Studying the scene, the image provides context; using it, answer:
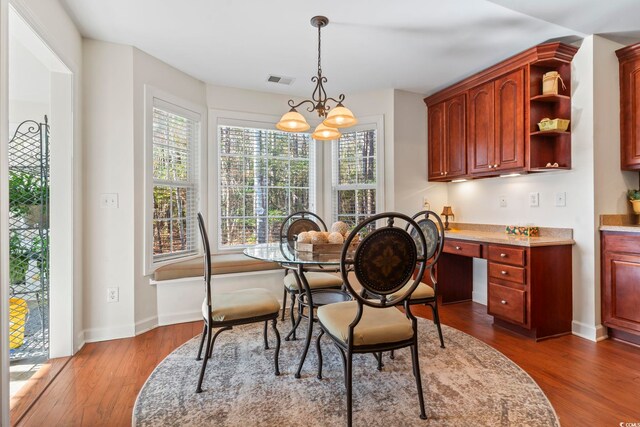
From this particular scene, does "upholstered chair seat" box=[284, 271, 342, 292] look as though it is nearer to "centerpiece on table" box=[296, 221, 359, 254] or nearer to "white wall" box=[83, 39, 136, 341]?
"centerpiece on table" box=[296, 221, 359, 254]

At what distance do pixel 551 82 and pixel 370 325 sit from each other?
8.66ft

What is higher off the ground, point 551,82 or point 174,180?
point 551,82

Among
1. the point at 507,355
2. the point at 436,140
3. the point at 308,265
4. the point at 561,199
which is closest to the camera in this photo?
the point at 308,265

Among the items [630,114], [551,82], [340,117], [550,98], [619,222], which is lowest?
[619,222]

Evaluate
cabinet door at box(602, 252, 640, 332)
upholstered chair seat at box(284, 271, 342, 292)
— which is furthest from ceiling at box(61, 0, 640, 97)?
upholstered chair seat at box(284, 271, 342, 292)

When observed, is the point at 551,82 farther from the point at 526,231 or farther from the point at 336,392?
the point at 336,392

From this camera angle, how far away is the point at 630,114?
277cm

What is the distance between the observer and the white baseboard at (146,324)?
9.61 feet

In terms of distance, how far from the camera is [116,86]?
283 cm

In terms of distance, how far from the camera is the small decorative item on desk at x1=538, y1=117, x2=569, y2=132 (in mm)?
2799

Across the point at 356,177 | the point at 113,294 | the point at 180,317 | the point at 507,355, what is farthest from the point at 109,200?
the point at 507,355

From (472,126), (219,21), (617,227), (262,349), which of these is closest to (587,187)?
(617,227)

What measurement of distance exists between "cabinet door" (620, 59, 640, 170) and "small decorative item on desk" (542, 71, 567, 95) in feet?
1.60

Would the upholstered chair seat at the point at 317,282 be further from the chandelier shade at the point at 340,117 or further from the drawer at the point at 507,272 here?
the drawer at the point at 507,272
